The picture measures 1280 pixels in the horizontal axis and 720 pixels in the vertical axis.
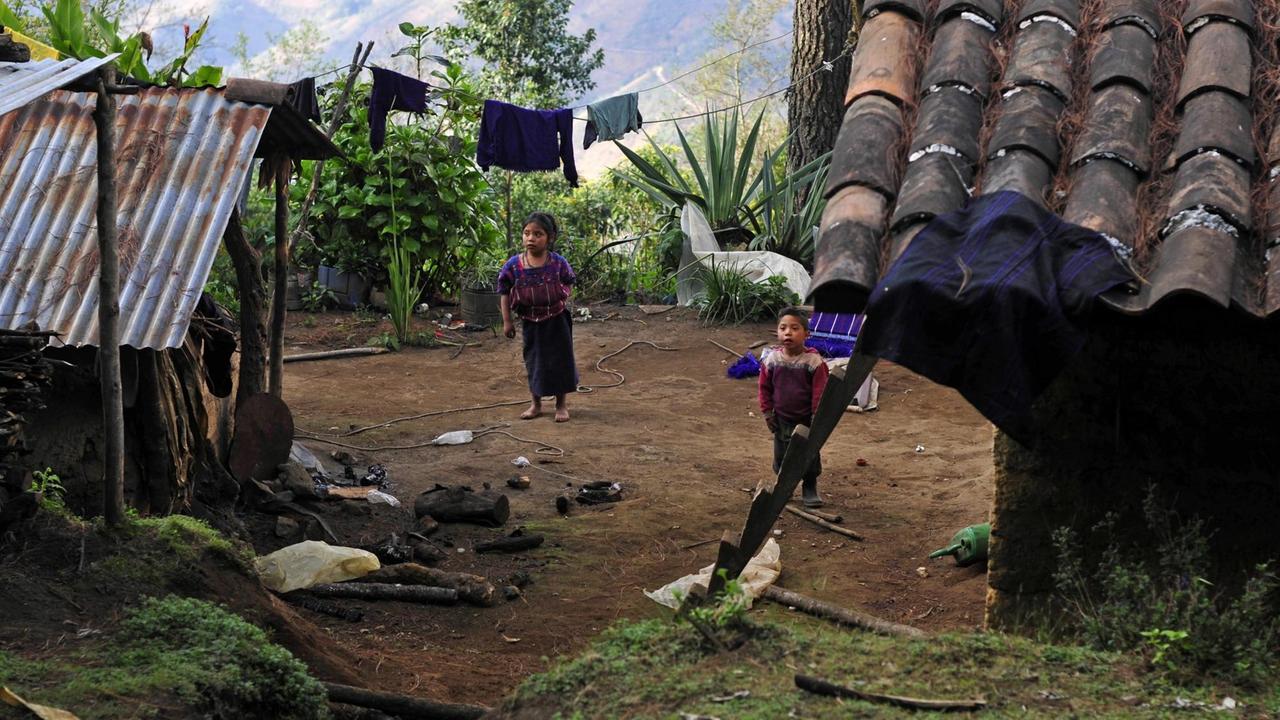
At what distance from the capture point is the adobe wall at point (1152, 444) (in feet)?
12.5

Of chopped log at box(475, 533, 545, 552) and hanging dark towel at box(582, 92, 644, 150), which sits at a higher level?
hanging dark towel at box(582, 92, 644, 150)

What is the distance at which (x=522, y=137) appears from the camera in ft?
36.8

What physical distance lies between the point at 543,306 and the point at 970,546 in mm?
4039

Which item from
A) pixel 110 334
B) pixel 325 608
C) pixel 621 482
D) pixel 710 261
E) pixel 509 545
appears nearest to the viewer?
pixel 110 334

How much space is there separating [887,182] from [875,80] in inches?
23.0

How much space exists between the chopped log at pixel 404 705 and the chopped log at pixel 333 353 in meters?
7.00

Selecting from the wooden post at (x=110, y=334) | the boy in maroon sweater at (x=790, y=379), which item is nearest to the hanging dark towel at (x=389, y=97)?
the boy in maroon sweater at (x=790, y=379)

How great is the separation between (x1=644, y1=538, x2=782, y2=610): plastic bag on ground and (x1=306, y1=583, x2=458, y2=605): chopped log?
0.94 metres

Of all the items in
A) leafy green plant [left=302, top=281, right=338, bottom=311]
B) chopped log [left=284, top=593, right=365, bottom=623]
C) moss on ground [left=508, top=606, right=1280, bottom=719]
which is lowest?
chopped log [left=284, top=593, right=365, bottom=623]

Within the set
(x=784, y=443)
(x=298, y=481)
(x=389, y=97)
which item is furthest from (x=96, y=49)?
(x=784, y=443)

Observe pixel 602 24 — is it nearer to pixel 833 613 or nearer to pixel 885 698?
pixel 833 613

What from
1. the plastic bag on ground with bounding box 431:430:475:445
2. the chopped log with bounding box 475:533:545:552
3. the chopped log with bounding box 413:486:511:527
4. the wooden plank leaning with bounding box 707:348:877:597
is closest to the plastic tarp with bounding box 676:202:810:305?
the plastic bag on ground with bounding box 431:430:475:445

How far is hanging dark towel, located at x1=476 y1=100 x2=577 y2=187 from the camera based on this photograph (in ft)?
36.5

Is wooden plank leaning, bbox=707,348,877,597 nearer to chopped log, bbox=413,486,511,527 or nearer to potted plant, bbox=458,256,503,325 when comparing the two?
chopped log, bbox=413,486,511,527
